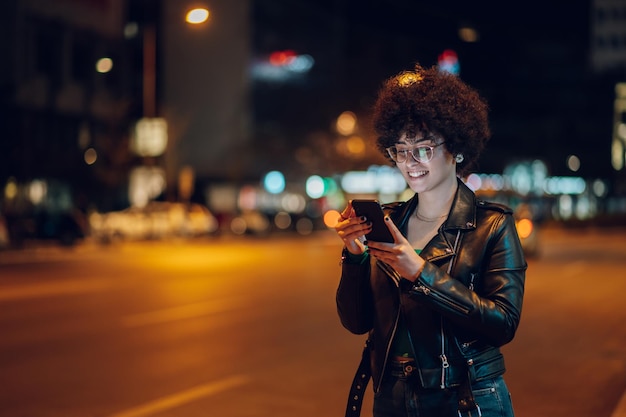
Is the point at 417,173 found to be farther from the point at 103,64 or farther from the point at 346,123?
the point at 346,123

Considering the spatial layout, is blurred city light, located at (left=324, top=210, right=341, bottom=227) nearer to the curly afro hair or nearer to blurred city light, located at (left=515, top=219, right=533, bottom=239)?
the curly afro hair

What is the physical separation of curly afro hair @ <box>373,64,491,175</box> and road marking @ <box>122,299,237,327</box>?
32.3 feet

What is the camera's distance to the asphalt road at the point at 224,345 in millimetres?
7992

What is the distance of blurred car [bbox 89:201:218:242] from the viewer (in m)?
36.0

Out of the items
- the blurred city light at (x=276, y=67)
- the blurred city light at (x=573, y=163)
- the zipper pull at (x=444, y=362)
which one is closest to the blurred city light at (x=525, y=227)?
the zipper pull at (x=444, y=362)

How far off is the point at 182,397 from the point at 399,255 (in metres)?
5.70

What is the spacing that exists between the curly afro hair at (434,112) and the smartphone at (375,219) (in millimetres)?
499

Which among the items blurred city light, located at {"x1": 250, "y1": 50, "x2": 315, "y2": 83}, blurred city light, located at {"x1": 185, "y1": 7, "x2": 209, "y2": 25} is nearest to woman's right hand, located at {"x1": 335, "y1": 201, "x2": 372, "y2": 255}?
blurred city light, located at {"x1": 185, "y1": 7, "x2": 209, "y2": 25}

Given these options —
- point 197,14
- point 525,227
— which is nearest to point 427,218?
point 197,14

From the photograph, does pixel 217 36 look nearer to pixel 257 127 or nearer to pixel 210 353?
pixel 257 127

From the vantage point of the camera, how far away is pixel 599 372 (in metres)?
9.54

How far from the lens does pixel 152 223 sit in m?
38.5

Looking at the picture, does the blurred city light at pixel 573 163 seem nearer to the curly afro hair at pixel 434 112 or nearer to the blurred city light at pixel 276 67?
the blurred city light at pixel 276 67

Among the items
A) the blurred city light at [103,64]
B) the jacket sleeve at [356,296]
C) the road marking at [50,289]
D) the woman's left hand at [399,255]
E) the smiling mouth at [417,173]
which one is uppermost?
the blurred city light at [103,64]
